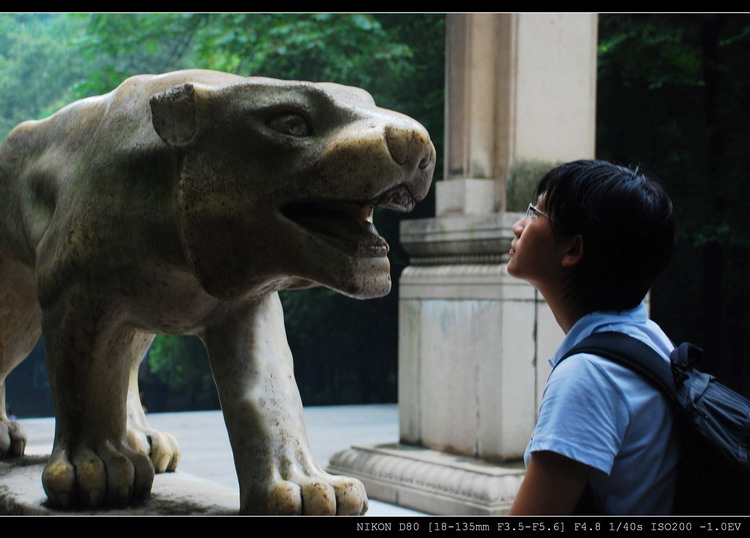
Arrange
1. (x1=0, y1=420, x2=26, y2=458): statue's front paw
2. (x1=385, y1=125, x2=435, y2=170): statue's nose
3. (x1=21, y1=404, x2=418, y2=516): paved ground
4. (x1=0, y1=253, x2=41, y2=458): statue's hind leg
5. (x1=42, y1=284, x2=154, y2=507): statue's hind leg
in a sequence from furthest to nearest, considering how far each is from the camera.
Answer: (x1=21, y1=404, x2=418, y2=516): paved ground, (x1=0, y1=420, x2=26, y2=458): statue's front paw, (x1=0, y1=253, x2=41, y2=458): statue's hind leg, (x1=42, y1=284, x2=154, y2=507): statue's hind leg, (x1=385, y1=125, x2=435, y2=170): statue's nose

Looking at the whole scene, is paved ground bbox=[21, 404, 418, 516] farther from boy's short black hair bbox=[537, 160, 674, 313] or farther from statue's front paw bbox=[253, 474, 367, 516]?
boy's short black hair bbox=[537, 160, 674, 313]

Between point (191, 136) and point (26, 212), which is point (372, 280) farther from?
point (26, 212)

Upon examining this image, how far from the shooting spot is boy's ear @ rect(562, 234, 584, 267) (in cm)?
139

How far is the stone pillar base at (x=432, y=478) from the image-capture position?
478cm

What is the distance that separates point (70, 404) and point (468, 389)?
11.4 ft

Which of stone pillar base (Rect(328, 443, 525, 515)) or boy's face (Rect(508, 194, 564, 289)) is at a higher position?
boy's face (Rect(508, 194, 564, 289))

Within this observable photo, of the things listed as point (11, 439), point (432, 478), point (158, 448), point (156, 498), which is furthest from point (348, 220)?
point (432, 478)

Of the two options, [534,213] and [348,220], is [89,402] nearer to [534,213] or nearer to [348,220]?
[348,220]

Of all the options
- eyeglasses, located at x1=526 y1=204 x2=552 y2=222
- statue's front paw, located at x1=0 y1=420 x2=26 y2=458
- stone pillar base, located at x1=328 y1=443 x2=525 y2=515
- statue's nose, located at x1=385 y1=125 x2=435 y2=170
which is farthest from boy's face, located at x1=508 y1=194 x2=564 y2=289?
stone pillar base, located at x1=328 y1=443 x2=525 y2=515

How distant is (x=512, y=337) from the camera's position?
519 cm

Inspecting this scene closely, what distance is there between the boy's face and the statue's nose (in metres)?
0.30

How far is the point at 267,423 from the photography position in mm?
1989

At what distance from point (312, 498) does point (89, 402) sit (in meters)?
0.60

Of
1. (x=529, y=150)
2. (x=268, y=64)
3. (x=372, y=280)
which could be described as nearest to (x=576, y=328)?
(x=372, y=280)
